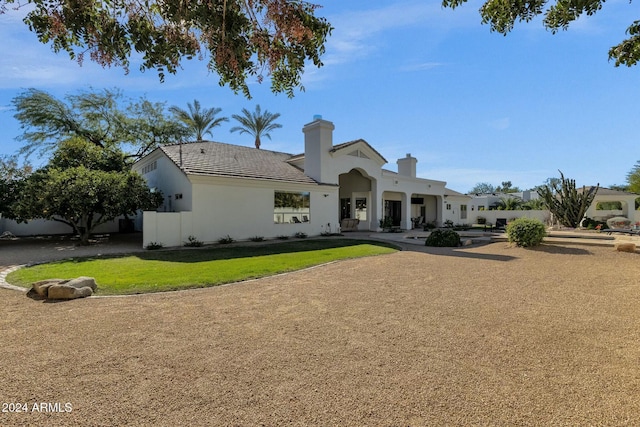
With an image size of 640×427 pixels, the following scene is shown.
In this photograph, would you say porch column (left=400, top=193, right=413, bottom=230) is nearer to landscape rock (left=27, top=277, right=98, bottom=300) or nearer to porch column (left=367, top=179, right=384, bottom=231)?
porch column (left=367, top=179, right=384, bottom=231)

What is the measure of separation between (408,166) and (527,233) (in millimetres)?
18241

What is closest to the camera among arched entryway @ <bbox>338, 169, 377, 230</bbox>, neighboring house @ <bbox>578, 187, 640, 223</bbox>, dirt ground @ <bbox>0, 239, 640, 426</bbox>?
dirt ground @ <bbox>0, 239, 640, 426</bbox>

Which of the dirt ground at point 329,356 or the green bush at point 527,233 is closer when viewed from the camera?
the dirt ground at point 329,356

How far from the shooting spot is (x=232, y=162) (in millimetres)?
19281

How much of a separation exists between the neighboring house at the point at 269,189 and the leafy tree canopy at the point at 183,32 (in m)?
11.3

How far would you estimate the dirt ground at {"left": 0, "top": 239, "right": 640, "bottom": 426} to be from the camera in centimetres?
284

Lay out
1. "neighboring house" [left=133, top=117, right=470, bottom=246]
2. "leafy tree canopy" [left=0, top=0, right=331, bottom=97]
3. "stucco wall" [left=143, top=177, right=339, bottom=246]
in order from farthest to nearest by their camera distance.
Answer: "neighboring house" [left=133, top=117, right=470, bottom=246] → "stucco wall" [left=143, top=177, right=339, bottom=246] → "leafy tree canopy" [left=0, top=0, right=331, bottom=97]

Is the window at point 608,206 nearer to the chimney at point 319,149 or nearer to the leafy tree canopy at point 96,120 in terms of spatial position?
the chimney at point 319,149

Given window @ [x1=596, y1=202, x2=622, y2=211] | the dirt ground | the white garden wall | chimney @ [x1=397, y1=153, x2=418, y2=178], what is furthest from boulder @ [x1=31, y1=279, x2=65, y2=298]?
window @ [x1=596, y1=202, x2=622, y2=211]

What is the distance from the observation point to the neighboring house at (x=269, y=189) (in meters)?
15.9

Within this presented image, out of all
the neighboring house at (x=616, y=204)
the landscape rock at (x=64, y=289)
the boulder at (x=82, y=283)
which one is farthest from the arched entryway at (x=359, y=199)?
the neighboring house at (x=616, y=204)

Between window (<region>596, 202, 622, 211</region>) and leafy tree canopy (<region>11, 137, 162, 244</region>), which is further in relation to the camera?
window (<region>596, 202, 622, 211</region>)

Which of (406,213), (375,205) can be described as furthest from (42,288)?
(406,213)

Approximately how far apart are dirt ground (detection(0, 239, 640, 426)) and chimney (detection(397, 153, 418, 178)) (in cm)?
2410
